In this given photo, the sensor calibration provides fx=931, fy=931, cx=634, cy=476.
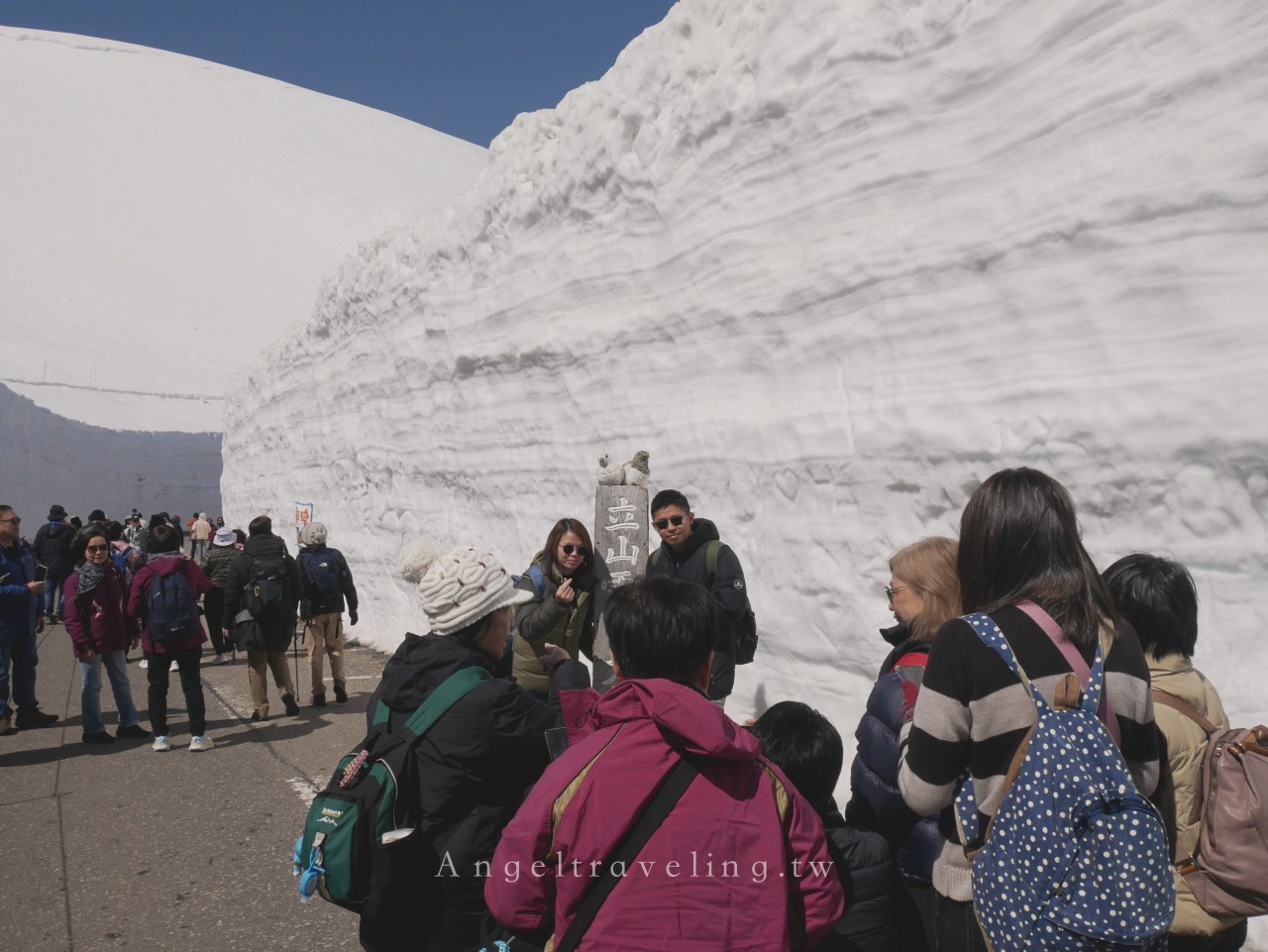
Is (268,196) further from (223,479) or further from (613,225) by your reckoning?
(613,225)

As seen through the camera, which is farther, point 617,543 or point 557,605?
point 617,543

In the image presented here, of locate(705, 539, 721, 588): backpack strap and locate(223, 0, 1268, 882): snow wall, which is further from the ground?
locate(223, 0, 1268, 882): snow wall

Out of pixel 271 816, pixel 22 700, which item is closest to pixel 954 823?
pixel 271 816

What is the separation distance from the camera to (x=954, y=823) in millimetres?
1981

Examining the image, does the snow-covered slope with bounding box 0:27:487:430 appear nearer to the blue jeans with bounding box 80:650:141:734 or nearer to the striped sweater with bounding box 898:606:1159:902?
the blue jeans with bounding box 80:650:141:734

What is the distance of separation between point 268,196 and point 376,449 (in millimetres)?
58866

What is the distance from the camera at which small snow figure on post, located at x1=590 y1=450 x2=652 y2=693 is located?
4.75m

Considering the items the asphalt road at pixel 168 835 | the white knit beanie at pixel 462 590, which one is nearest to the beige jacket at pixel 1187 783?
the white knit beanie at pixel 462 590

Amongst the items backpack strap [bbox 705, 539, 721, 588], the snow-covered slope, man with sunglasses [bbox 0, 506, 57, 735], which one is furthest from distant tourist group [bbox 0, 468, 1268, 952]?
the snow-covered slope

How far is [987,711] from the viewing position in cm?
183

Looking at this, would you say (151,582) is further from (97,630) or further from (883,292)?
(883,292)

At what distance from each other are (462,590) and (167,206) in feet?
215

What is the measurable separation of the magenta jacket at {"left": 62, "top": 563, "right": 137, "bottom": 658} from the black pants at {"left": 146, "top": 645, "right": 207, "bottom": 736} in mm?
357

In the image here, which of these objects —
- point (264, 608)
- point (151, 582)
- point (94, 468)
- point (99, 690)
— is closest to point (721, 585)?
point (264, 608)
